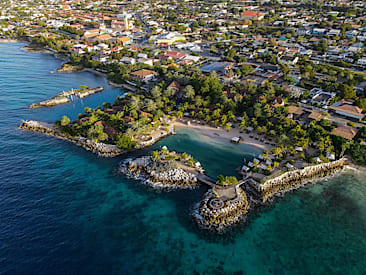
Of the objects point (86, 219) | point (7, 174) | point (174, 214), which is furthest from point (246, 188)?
point (7, 174)

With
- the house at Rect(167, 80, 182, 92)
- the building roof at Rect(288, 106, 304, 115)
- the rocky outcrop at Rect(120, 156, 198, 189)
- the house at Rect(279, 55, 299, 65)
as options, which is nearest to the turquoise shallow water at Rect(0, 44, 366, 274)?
the rocky outcrop at Rect(120, 156, 198, 189)

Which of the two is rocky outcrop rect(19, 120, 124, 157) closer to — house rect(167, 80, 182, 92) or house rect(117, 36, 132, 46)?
house rect(167, 80, 182, 92)

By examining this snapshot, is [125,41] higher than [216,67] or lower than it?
higher

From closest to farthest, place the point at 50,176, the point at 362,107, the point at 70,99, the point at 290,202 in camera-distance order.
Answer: the point at 290,202, the point at 50,176, the point at 362,107, the point at 70,99

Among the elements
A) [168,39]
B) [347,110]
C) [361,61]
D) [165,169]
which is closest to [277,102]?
[347,110]

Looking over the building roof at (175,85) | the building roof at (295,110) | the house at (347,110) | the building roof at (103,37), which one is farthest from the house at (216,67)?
the building roof at (103,37)

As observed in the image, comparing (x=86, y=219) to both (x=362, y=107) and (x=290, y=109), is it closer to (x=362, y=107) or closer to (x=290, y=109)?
(x=290, y=109)

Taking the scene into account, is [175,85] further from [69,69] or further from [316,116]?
[69,69]

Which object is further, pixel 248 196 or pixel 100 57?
pixel 100 57
